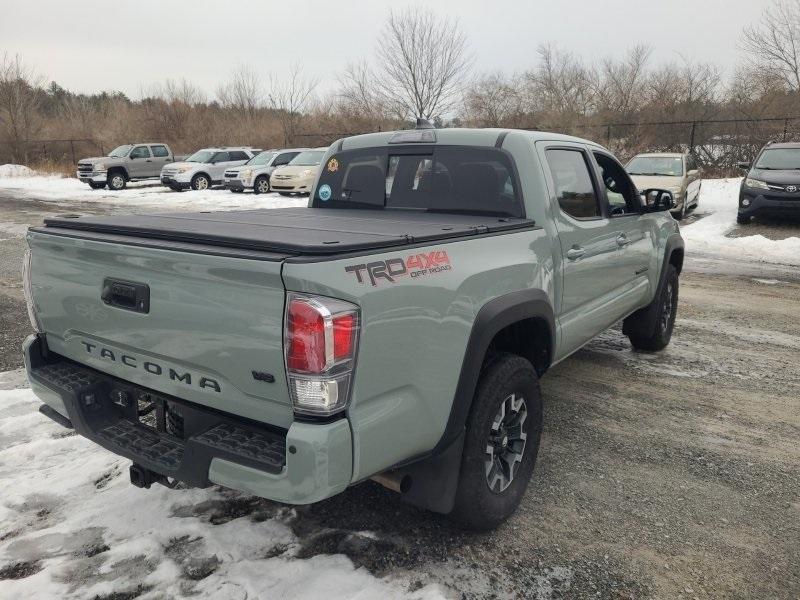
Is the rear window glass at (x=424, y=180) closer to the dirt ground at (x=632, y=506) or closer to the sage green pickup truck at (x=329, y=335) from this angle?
the sage green pickup truck at (x=329, y=335)

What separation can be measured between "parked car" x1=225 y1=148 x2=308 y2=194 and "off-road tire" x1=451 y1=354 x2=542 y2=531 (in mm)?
20405

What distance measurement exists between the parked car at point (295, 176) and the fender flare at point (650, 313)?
623 inches

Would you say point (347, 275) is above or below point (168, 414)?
above

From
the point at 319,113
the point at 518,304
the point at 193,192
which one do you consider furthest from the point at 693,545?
the point at 319,113

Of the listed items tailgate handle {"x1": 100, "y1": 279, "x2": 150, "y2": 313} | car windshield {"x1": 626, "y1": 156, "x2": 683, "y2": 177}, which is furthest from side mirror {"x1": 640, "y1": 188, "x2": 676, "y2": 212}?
car windshield {"x1": 626, "y1": 156, "x2": 683, "y2": 177}

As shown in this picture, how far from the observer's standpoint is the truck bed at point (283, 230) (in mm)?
2168

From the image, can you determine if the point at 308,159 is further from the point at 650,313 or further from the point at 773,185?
the point at 650,313

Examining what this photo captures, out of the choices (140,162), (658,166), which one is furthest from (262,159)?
(658,166)

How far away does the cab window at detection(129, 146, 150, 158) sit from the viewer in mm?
26731

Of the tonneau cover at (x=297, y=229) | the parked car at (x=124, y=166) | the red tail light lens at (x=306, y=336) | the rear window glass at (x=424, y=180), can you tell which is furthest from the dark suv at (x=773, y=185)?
the parked car at (x=124, y=166)

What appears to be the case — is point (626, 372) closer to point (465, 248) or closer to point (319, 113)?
point (465, 248)

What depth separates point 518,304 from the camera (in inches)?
114

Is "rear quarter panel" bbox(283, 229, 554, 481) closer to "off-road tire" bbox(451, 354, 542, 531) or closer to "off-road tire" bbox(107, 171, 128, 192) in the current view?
"off-road tire" bbox(451, 354, 542, 531)

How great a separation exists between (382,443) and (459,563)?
90 centimetres
